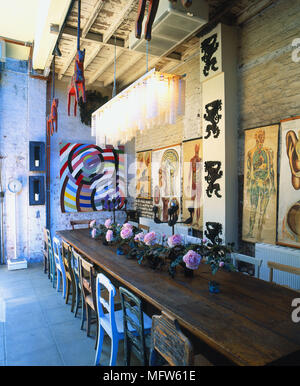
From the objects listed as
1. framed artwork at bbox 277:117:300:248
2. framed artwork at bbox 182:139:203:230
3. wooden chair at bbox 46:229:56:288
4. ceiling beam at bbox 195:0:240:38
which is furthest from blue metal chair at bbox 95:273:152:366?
ceiling beam at bbox 195:0:240:38

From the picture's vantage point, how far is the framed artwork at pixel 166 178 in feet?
18.1

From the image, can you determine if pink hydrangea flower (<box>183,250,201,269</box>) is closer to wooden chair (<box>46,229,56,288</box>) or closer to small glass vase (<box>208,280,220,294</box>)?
small glass vase (<box>208,280,220,294</box>)

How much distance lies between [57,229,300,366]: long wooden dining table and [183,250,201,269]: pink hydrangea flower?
6.6 inches

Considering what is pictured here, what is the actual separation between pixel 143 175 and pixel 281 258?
402cm

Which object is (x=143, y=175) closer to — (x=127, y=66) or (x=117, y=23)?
(x=127, y=66)

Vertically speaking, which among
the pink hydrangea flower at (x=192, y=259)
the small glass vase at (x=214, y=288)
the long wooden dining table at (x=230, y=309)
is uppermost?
the pink hydrangea flower at (x=192, y=259)

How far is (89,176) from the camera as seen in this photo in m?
6.88

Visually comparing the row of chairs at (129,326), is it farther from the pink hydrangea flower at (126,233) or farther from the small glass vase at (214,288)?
the pink hydrangea flower at (126,233)

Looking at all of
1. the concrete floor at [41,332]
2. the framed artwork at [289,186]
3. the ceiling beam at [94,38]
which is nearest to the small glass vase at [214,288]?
the concrete floor at [41,332]

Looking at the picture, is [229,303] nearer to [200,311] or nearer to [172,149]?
[200,311]

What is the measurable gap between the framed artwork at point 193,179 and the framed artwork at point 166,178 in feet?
0.78

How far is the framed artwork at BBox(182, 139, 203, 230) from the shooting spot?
4824 millimetres

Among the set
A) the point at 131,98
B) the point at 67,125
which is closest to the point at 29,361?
the point at 131,98

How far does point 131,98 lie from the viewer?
12.1 feet
